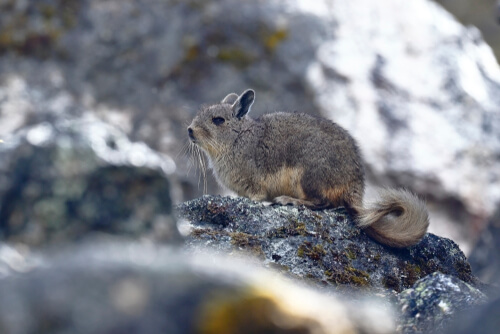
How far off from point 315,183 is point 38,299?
19.9 ft

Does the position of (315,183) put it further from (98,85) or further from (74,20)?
(74,20)

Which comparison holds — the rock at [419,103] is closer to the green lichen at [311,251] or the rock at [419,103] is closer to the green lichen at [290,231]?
the green lichen at [290,231]

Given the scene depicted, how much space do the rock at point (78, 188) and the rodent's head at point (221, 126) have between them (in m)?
5.59

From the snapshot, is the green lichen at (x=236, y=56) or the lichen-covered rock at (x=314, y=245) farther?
the green lichen at (x=236, y=56)

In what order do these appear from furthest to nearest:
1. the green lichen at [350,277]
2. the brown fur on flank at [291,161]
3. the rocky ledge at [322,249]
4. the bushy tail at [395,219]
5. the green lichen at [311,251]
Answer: the brown fur on flank at [291,161] → the bushy tail at [395,219] → the green lichen at [311,251] → the green lichen at [350,277] → the rocky ledge at [322,249]

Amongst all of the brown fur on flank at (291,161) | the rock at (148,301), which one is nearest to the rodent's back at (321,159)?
the brown fur on flank at (291,161)

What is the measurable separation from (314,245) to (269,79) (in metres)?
7.09

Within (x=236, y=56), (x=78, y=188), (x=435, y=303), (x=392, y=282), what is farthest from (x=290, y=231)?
(x=236, y=56)

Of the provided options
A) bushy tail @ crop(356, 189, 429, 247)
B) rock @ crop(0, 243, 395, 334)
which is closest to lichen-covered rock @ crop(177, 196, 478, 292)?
bushy tail @ crop(356, 189, 429, 247)

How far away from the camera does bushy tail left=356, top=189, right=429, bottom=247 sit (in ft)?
26.6

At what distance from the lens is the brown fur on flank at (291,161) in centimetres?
855

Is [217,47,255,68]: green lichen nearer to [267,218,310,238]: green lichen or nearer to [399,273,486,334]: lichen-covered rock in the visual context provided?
[267,218,310,238]: green lichen

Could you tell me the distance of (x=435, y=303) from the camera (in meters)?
5.96

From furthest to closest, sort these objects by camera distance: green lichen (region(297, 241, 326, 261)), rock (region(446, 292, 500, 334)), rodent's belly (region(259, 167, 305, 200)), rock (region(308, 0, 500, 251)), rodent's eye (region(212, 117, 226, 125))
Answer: rock (region(308, 0, 500, 251))
rodent's eye (region(212, 117, 226, 125))
rodent's belly (region(259, 167, 305, 200))
green lichen (region(297, 241, 326, 261))
rock (region(446, 292, 500, 334))
